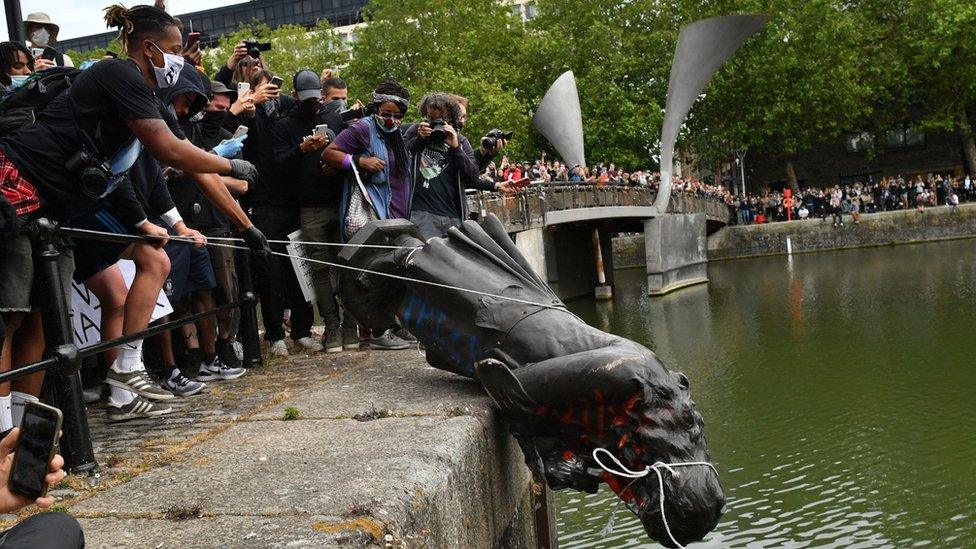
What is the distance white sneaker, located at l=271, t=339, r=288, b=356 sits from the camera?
234 inches

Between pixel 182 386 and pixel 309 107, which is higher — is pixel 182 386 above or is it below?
below

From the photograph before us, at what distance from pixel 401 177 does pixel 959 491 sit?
4.05 m

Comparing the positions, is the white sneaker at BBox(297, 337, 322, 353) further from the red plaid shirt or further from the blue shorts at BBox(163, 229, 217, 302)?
the red plaid shirt

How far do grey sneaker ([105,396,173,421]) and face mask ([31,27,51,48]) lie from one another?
142 inches

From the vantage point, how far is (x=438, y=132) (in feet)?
18.9

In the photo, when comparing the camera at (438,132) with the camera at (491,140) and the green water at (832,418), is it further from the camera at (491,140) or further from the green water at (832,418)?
the green water at (832,418)

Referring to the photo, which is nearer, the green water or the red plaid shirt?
the red plaid shirt

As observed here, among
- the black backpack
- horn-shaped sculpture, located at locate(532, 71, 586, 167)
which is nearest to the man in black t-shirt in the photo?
the black backpack

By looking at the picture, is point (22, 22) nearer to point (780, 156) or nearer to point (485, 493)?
point (485, 493)

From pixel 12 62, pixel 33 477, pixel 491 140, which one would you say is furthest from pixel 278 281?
pixel 33 477

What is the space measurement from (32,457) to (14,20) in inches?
186

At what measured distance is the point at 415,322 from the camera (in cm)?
405

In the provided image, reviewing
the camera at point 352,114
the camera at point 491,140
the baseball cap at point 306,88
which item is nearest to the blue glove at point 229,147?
the baseball cap at point 306,88

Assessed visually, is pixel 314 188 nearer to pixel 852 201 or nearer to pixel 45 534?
pixel 45 534
